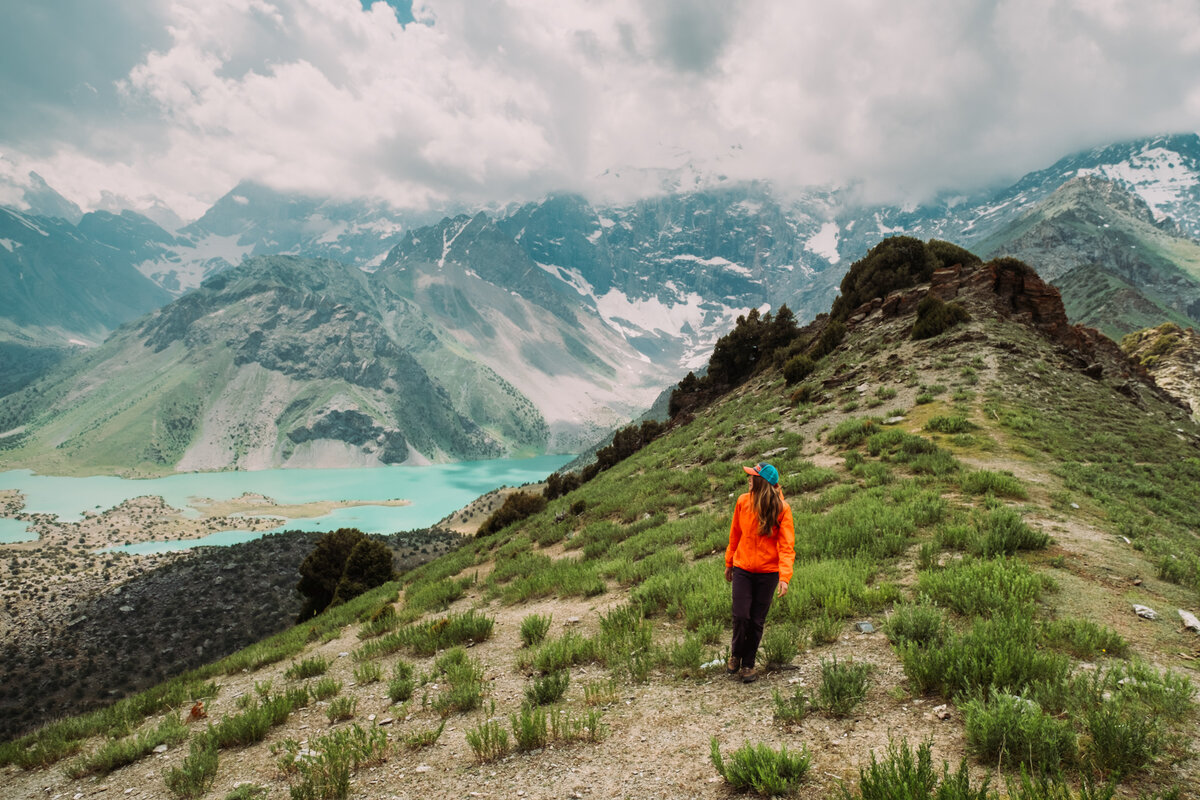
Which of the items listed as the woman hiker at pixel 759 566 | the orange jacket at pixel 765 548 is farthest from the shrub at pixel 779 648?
the orange jacket at pixel 765 548

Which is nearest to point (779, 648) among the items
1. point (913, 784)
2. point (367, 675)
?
point (913, 784)

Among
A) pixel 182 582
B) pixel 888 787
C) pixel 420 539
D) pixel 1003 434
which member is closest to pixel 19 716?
pixel 182 582

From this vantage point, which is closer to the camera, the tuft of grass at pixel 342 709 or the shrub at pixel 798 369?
the tuft of grass at pixel 342 709

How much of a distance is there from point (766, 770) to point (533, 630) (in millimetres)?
5667

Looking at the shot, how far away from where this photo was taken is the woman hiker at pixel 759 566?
600cm

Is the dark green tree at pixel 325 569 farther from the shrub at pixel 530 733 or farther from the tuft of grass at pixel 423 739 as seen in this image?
the shrub at pixel 530 733

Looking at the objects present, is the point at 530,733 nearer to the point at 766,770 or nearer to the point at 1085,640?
the point at 766,770

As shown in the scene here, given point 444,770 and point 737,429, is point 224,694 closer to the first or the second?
point 444,770

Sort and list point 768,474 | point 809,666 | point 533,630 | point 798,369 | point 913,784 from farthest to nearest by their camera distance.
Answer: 1. point 798,369
2. point 533,630
3. point 768,474
4. point 809,666
5. point 913,784

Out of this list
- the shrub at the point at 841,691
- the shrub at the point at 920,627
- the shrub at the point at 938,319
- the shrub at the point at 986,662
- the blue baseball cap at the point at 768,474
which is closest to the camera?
the shrub at the point at 986,662

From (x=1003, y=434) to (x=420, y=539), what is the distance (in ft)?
261

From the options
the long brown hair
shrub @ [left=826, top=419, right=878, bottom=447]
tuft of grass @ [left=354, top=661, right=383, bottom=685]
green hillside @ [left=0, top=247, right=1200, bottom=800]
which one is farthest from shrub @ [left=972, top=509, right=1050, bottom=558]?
tuft of grass @ [left=354, top=661, right=383, bottom=685]

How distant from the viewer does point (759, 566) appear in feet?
19.7

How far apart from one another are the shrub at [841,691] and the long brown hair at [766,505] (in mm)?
1557
